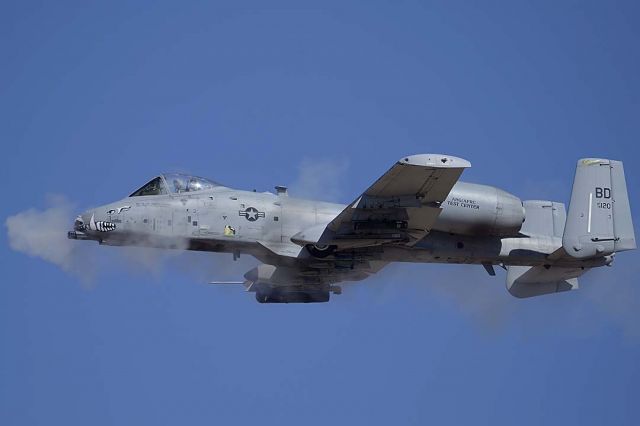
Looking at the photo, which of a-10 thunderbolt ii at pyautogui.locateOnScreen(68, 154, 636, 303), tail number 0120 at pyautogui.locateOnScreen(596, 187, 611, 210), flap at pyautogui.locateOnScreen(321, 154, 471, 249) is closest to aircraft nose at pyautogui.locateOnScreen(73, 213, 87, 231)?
a-10 thunderbolt ii at pyautogui.locateOnScreen(68, 154, 636, 303)

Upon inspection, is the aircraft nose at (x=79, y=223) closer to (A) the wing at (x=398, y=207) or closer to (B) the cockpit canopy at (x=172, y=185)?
(B) the cockpit canopy at (x=172, y=185)

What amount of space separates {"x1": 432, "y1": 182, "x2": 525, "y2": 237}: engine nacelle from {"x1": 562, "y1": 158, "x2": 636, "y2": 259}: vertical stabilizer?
82.4 inches

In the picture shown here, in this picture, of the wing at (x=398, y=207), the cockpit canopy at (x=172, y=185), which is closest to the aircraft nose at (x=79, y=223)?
the cockpit canopy at (x=172, y=185)

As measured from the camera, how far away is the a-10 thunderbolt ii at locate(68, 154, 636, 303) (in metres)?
28.8

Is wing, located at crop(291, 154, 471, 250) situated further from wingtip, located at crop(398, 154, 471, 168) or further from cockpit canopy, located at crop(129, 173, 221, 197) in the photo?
cockpit canopy, located at crop(129, 173, 221, 197)

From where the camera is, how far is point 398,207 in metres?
28.7

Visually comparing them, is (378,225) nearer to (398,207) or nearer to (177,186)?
(398,207)

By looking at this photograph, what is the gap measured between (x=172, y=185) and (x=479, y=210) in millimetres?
7888

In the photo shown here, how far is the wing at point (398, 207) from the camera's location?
2716 centimetres

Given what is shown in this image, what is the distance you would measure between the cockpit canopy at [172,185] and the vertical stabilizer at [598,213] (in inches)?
384

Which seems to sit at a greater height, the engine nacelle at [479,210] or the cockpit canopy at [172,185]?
the cockpit canopy at [172,185]

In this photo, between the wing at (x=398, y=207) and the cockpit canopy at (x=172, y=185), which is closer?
the wing at (x=398, y=207)

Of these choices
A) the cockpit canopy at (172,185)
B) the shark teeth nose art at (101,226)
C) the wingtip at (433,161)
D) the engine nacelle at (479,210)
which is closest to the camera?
the wingtip at (433,161)

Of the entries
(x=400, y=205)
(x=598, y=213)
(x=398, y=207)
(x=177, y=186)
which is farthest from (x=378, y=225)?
(x=598, y=213)
